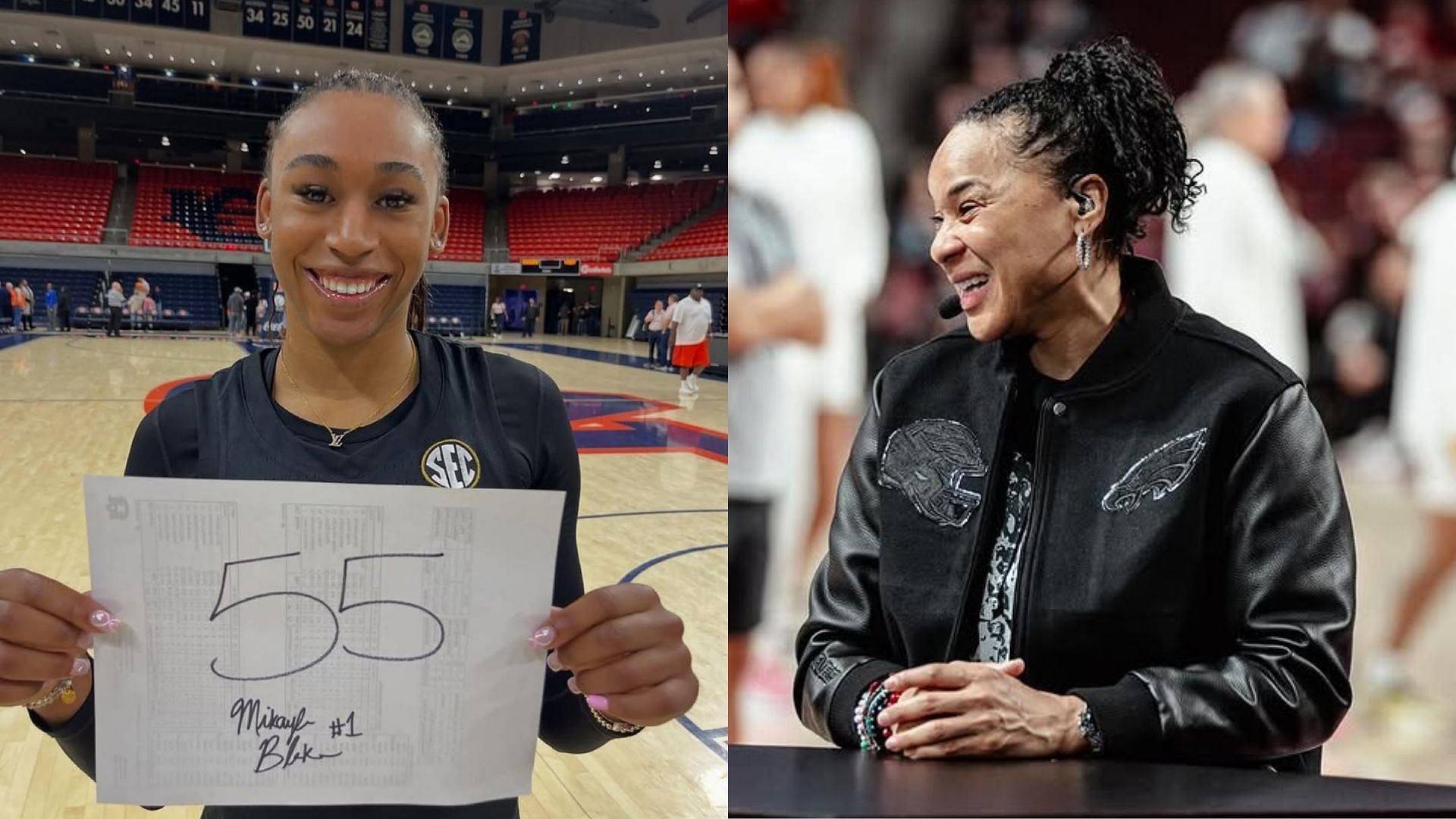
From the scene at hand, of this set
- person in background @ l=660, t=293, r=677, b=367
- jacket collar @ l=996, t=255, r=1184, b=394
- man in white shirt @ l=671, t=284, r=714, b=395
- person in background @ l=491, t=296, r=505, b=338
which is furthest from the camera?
person in background @ l=491, t=296, r=505, b=338

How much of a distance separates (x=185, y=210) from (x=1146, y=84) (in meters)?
21.1

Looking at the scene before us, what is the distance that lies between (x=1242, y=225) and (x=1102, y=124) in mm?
1078

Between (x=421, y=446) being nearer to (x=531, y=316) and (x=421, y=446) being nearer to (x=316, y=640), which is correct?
(x=316, y=640)

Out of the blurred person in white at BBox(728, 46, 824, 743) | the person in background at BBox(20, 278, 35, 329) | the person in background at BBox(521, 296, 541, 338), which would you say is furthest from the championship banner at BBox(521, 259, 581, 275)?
the blurred person in white at BBox(728, 46, 824, 743)

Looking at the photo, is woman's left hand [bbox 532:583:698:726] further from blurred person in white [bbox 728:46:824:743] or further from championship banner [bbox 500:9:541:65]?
championship banner [bbox 500:9:541:65]

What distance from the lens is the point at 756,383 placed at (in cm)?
177

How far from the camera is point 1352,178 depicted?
7.40 feet

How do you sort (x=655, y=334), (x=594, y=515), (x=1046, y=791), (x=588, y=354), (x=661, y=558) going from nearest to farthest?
(x=1046, y=791), (x=661, y=558), (x=594, y=515), (x=655, y=334), (x=588, y=354)

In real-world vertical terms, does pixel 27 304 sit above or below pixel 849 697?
below

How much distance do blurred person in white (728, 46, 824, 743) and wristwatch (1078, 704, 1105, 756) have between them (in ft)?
2.40

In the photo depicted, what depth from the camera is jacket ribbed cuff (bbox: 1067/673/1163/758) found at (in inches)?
41.1

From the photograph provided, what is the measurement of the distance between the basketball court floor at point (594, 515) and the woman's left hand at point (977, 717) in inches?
29.7

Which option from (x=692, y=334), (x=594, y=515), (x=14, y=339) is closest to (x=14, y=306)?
(x=14, y=339)

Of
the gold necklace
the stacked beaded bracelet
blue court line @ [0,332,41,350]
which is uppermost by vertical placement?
the gold necklace
